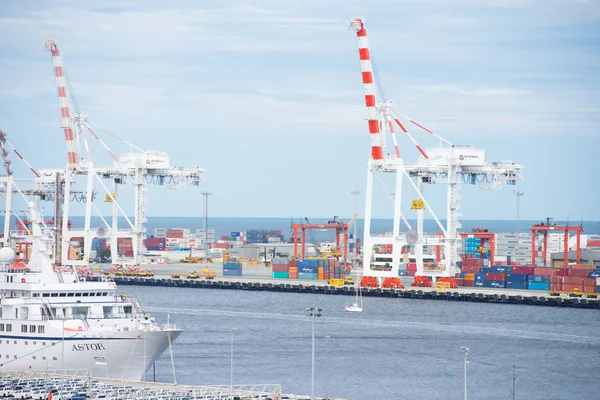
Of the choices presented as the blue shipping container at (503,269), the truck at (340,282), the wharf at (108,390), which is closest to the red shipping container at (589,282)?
the blue shipping container at (503,269)

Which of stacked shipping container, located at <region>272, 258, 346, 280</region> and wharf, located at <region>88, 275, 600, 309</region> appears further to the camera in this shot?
stacked shipping container, located at <region>272, 258, 346, 280</region>

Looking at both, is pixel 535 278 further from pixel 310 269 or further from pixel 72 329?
pixel 72 329

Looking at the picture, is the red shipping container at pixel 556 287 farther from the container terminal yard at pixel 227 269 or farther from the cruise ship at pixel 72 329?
the cruise ship at pixel 72 329

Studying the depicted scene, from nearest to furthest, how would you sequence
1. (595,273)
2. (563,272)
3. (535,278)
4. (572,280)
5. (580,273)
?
(572,280) < (595,273) < (580,273) < (563,272) < (535,278)

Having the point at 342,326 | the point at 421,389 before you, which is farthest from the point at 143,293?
the point at 421,389

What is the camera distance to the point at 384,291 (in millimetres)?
110750

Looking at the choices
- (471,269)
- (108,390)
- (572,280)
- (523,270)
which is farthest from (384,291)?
(108,390)

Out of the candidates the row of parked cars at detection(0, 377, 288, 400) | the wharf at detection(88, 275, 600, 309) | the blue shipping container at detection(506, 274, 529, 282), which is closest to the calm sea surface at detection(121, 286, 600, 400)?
the wharf at detection(88, 275, 600, 309)

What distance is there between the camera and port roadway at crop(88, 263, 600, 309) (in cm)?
10219

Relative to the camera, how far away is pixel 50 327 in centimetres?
5475

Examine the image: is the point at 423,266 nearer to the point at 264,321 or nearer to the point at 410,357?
the point at 264,321

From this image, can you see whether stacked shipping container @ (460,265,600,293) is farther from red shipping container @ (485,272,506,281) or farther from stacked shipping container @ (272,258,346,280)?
stacked shipping container @ (272,258,346,280)

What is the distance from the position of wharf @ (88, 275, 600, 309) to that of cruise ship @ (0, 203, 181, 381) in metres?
50.9

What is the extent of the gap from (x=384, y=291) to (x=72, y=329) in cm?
5832
